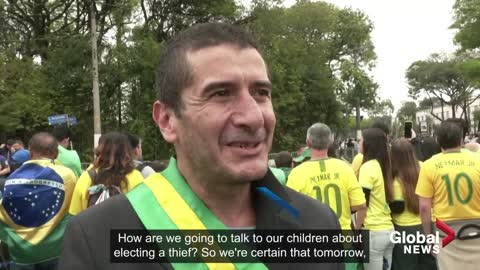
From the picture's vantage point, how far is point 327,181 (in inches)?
201

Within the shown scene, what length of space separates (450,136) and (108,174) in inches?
123

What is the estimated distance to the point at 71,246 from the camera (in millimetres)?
1667

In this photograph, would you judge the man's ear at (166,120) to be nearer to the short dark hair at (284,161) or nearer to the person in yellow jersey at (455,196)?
the person in yellow jersey at (455,196)

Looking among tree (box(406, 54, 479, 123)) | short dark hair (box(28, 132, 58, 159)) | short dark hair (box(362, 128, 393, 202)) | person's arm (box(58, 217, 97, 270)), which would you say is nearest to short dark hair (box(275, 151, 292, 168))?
short dark hair (box(362, 128, 393, 202))

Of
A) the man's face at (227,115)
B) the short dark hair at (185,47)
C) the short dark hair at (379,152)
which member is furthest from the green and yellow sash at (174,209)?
the short dark hair at (379,152)

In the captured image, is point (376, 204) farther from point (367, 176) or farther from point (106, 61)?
point (106, 61)

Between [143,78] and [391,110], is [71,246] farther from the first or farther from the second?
[391,110]

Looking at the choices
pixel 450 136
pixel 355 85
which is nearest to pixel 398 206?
A: pixel 450 136

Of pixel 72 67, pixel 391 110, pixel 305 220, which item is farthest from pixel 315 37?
pixel 391 110

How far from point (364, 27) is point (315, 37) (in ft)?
14.0

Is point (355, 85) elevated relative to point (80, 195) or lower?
elevated

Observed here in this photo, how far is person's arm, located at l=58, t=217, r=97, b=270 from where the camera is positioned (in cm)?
163

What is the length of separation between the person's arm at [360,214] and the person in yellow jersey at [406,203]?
47 cm

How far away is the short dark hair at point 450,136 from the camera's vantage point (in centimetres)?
508
